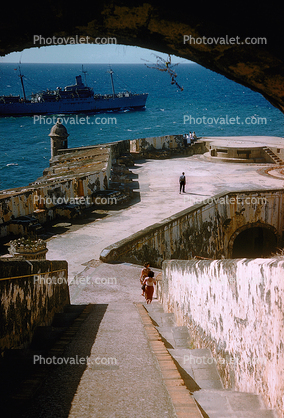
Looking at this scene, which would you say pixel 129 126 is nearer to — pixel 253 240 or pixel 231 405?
pixel 253 240

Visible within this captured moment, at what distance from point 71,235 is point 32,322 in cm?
1049

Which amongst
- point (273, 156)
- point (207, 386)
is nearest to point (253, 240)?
point (273, 156)

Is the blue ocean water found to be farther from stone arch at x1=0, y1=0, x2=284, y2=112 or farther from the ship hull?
stone arch at x1=0, y1=0, x2=284, y2=112

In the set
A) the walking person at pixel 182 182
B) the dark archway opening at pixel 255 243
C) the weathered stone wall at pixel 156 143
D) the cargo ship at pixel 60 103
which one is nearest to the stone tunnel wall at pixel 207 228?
the dark archway opening at pixel 255 243

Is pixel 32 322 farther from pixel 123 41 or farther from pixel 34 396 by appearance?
pixel 123 41

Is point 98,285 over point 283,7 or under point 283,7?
under

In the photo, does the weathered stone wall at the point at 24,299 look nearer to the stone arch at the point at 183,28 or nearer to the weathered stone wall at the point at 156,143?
the stone arch at the point at 183,28

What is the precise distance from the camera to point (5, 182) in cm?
5784

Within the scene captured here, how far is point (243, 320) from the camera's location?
486 centimetres

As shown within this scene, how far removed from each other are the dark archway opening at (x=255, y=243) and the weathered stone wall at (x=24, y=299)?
18321mm

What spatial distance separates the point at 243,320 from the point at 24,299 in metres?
3.35

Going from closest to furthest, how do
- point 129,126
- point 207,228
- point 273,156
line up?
point 207,228 < point 273,156 < point 129,126

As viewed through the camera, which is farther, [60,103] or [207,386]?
[60,103]

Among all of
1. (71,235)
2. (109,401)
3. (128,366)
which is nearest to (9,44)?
(109,401)
